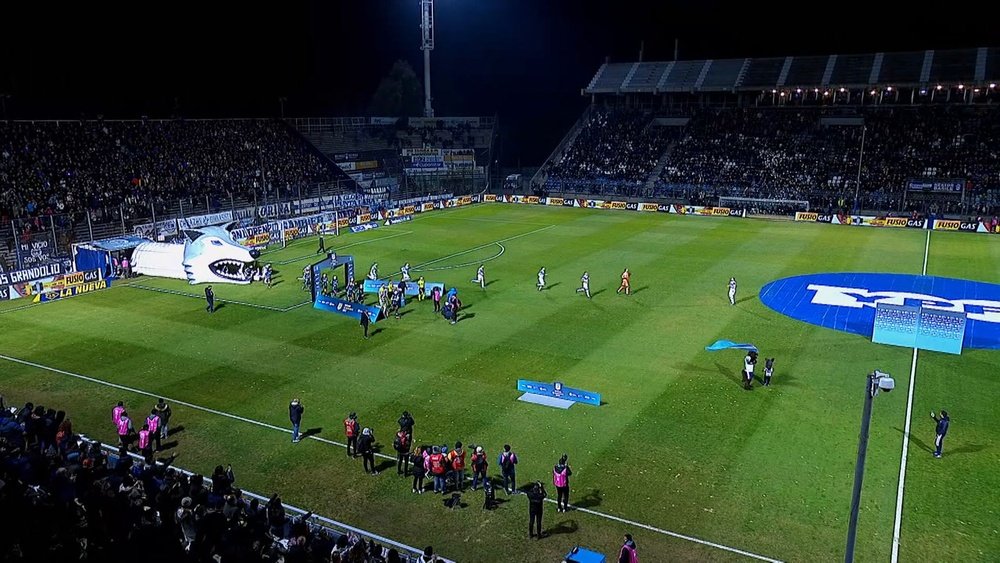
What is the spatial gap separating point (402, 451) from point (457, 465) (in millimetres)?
1868

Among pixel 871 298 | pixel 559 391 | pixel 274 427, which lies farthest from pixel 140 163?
pixel 871 298

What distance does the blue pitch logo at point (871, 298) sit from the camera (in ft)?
101

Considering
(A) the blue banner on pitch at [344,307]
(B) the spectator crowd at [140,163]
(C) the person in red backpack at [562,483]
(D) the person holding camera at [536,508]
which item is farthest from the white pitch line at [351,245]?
(D) the person holding camera at [536,508]

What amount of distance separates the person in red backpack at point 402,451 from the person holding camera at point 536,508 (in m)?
4.11

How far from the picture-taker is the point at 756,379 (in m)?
24.7

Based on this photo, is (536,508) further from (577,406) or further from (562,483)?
(577,406)

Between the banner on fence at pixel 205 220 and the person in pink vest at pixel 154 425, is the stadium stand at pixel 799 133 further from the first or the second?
the person in pink vest at pixel 154 425

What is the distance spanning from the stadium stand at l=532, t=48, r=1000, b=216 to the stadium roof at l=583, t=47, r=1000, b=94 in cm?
15

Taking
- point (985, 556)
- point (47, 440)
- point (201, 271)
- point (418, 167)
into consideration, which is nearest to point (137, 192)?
point (201, 271)

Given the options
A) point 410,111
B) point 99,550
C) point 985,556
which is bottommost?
point 985,556

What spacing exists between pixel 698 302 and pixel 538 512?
21.4 metres

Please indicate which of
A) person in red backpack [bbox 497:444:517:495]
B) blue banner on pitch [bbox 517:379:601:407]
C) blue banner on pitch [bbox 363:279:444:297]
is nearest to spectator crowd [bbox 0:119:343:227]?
blue banner on pitch [bbox 363:279:444:297]

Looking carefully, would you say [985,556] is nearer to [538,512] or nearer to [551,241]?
[538,512]

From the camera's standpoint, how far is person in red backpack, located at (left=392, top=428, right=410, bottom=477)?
1855cm
